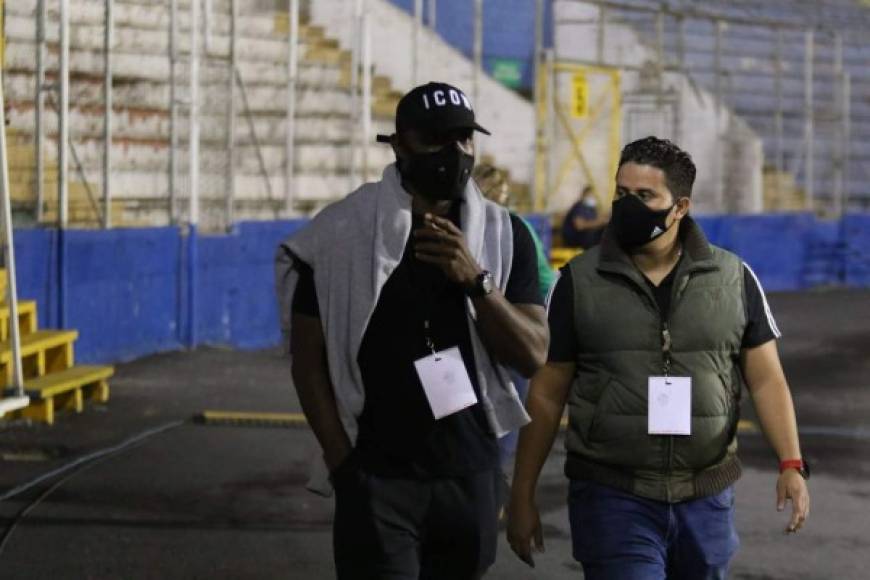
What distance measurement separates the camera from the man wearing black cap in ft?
14.3

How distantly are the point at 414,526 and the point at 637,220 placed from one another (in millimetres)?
992

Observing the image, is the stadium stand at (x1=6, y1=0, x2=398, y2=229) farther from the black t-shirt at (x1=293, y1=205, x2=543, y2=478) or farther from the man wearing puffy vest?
the black t-shirt at (x1=293, y1=205, x2=543, y2=478)

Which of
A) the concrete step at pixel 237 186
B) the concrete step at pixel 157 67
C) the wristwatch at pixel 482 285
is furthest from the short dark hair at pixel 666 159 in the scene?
the concrete step at pixel 237 186

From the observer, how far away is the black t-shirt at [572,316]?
16.0 feet

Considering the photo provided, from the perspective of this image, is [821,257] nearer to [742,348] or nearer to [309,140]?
[309,140]

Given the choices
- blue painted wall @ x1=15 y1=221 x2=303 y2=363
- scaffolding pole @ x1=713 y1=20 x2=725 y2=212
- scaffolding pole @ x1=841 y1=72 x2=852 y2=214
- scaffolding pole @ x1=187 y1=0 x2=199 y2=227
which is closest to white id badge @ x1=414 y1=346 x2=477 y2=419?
blue painted wall @ x1=15 y1=221 x2=303 y2=363

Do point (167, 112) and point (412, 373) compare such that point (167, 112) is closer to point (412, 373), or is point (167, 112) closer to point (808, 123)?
point (808, 123)

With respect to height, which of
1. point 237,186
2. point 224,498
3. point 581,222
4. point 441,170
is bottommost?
point 224,498

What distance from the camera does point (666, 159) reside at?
4.86 meters

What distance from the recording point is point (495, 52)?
28.4m

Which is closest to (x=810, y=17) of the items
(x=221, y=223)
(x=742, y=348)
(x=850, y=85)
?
(x=850, y=85)

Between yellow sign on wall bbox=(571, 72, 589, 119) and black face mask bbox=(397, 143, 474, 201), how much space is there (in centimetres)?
2162

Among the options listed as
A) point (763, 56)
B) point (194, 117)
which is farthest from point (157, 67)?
point (763, 56)

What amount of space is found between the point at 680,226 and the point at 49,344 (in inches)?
324
